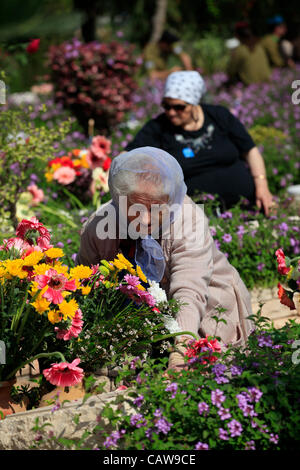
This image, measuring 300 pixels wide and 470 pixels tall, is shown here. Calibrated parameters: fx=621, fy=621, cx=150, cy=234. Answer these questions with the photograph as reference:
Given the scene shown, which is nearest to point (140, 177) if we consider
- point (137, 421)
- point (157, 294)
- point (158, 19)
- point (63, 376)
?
point (157, 294)

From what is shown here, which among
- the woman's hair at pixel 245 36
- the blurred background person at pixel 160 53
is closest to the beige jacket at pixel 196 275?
the woman's hair at pixel 245 36

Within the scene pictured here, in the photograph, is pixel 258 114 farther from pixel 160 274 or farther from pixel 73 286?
pixel 73 286

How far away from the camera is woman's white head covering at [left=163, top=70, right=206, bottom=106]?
4.27 metres

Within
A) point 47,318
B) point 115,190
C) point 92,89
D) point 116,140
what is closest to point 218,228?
point 115,190

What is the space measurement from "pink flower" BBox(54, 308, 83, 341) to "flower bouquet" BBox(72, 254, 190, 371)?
0.36 ft

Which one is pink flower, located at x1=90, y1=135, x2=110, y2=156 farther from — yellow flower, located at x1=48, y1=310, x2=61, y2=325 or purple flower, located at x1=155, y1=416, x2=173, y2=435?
purple flower, located at x1=155, y1=416, x2=173, y2=435

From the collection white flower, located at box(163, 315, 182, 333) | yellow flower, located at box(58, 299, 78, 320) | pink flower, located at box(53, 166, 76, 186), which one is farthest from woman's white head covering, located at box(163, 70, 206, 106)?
yellow flower, located at box(58, 299, 78, 320)

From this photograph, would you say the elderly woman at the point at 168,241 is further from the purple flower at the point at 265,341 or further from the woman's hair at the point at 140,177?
the purple flower at the point at 265,341

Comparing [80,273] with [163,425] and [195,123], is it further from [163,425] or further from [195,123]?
[195,123]

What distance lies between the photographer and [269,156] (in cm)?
638

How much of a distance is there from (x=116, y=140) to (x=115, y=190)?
505cm

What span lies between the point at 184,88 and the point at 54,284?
8.51 ft

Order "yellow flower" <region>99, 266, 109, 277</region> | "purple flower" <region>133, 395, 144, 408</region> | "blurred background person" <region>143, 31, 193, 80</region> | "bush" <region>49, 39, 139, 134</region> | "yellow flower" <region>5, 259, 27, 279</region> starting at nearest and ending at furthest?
1. "purple flower" <region>133, 395, 144, 408</region>
2. "yellow flower" <region>5, 259, 27, 279</region>
3. "yellow flower" <region>99, 266, 109, 277</region>
4. "bush" <region>49, 39, 139, 134</region>
5. "blurred background person" <region>143, 31, 193, 80</region>
